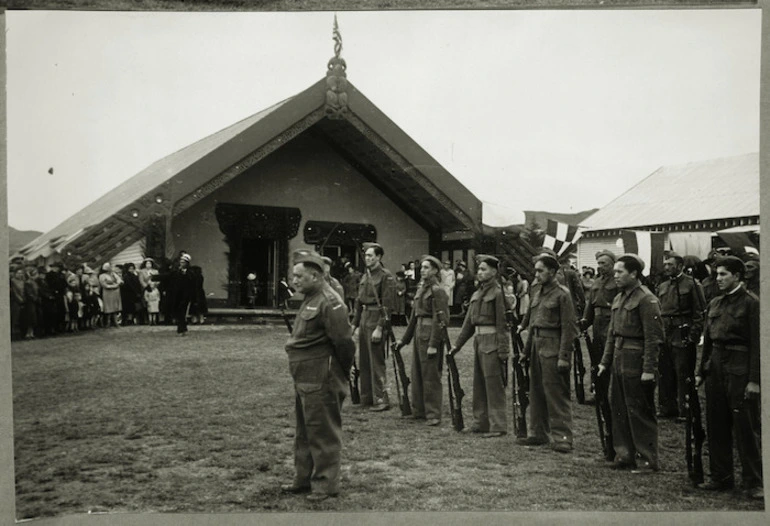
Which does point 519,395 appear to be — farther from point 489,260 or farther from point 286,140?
point 286,140

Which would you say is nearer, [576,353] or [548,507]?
[548,507]

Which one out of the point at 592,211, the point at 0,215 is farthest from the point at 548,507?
the point at 0,215

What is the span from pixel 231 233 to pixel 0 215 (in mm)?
1701

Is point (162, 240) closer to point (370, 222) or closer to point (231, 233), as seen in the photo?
point (231, 233)

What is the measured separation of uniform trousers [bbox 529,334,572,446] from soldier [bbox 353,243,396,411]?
125 centimetres

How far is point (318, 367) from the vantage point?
465 centimetres

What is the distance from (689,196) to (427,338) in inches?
96.9

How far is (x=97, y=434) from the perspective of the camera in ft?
16.8

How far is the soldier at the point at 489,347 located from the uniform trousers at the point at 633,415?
0.90 metres

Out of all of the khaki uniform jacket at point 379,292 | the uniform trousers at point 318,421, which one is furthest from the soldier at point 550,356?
the uniform trousers at point 318,421

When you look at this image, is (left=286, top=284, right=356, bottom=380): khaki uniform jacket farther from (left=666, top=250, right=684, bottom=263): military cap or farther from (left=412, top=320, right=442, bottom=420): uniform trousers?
(left=666, top=250, right=684, bottom=263): military cap

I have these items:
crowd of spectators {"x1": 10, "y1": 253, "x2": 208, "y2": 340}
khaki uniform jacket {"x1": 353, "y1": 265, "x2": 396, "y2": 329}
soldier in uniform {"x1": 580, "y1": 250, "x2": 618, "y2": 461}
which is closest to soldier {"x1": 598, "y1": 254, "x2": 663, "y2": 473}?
soldier in uniform {"x1": 580, "y1": 250, "x2": 618, "y2": 461}

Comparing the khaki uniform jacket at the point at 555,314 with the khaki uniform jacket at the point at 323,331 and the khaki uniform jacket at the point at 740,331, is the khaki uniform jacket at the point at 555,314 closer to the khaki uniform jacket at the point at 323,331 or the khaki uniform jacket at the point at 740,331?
the khaki uniform jacket at the point at 740,331

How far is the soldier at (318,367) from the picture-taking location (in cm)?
457
